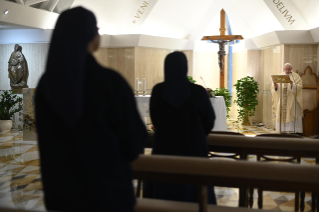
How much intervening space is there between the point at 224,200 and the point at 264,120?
8347 mm

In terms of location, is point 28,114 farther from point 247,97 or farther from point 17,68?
point 247,97

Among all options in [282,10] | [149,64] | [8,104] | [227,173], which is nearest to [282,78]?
[282,10]

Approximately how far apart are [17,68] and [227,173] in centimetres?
975

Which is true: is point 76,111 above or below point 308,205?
above

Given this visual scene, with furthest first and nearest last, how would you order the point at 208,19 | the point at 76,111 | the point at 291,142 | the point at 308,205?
the point at 208,19 → the point at 308,205 → the point at 291,142 → the point at 76,111

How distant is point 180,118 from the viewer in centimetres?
298

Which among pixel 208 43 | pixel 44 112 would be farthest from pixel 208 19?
pixel 44 112

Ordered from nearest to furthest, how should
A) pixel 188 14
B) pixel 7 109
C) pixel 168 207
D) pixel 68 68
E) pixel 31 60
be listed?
pixel 68 68, pixel 168 207, pixel 7 109, pixel 31 60, pixel 188 14

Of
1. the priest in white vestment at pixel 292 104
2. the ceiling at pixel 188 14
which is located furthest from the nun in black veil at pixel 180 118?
the priest in white vestment at pixel 292 104

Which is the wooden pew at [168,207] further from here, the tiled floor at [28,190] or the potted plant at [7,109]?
the potted plant at [7,109]

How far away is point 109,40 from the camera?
39.0 ft

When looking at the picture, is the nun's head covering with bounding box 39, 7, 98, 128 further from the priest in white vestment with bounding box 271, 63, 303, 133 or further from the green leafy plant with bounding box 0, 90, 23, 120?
the green leafy plant with bounding box 0, 90, 23, 120

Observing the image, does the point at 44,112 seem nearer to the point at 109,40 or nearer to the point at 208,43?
the point at 109,40

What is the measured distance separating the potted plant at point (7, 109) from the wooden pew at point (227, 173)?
914cm
